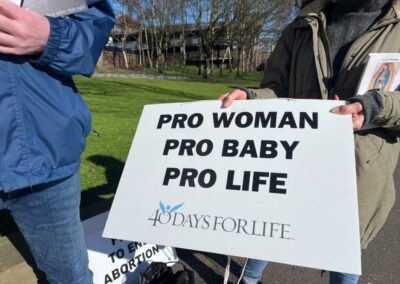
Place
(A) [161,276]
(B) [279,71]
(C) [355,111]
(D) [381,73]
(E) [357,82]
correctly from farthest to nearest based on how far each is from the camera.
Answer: (A) [161,276]
(B) [279,71]
(E) [357,82]
(D) [381,73]
(C) [355,111]

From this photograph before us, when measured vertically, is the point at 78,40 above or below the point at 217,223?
above

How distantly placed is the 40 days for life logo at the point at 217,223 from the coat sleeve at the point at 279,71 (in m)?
0.82

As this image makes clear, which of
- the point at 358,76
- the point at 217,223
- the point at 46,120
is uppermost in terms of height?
the point at 358,76

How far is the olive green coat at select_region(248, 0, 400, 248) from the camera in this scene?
1699mm

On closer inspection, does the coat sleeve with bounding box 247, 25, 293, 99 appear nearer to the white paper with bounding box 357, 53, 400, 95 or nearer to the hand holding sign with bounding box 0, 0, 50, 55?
the white paper with bounding box 357, 53, 400, 95

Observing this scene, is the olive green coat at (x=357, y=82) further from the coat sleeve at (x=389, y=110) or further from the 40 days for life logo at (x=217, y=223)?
the 40 days for life logo at (x=217, y=223)

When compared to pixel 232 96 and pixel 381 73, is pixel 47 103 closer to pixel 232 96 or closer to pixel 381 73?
pixel 232 96

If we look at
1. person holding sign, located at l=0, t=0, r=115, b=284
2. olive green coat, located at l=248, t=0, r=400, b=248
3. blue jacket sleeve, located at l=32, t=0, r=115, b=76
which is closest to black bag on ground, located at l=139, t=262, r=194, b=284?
person holding sign, located at l=0, t=0, r=115, b=284

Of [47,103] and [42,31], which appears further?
[47,103]

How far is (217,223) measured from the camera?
4.98 ft

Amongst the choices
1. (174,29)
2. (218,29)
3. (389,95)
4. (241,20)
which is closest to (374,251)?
(389,95)

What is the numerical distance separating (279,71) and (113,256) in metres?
1.65

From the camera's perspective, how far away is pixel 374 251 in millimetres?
3461

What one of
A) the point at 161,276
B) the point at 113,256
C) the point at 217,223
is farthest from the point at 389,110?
the point at 113,256
